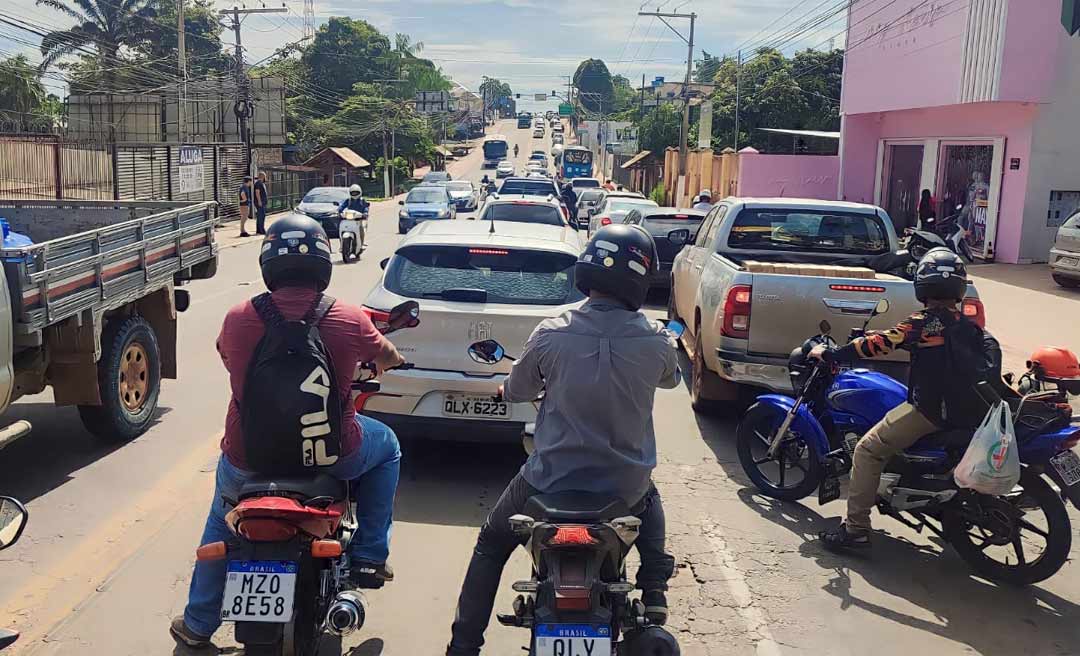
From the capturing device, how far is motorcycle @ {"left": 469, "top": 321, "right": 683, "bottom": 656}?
3.30m

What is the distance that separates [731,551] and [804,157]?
99.4 ft

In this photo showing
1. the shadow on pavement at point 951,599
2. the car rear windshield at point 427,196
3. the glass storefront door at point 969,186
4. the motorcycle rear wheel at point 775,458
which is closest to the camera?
the shadow on pavement at point 951,599

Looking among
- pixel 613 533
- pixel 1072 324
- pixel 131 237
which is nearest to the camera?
pixel 613 533

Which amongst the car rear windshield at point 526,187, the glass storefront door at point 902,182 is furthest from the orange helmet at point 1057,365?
the glass storefront door at point 902,182

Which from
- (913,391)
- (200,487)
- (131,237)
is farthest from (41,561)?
(913,391)

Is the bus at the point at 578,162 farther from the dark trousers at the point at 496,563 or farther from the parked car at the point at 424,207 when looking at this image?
the dark trousers at the point at 496,563

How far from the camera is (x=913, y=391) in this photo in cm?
539

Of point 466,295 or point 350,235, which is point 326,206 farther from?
point 466,295

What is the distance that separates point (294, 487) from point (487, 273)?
3.20 metres

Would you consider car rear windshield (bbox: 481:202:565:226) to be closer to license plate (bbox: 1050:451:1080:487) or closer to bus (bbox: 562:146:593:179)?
license plate (bbox: 1050:451:1080:487)

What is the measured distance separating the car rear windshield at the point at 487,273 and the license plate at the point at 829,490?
73.2 inches

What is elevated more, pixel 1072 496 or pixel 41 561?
pixel 1072 496

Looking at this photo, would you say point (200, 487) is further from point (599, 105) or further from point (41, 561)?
point (599, 105)

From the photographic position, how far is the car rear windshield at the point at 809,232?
940 centimetres
